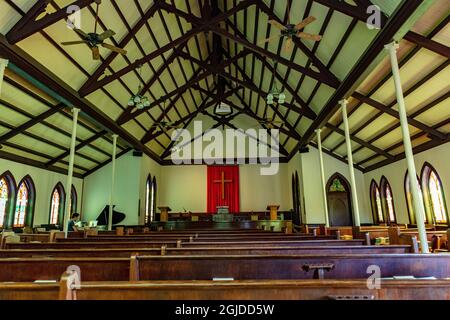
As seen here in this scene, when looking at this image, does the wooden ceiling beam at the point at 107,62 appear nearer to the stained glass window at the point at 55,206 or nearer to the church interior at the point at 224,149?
the church interior at the point at 224,149

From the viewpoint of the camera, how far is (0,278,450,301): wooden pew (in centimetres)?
135

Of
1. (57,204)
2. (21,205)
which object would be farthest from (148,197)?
(21,205)

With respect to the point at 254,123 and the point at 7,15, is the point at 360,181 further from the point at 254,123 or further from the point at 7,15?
the point at 7,15

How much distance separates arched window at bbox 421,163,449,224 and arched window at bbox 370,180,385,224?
8.64ft

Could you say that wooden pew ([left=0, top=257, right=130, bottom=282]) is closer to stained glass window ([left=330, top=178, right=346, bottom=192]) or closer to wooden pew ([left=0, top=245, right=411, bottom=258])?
wooden pew ([left=0, top=245, right=411, bottom=258])

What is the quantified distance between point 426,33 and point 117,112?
27.1 feet

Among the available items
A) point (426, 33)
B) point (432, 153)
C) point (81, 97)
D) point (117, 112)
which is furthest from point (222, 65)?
point (432, 153)

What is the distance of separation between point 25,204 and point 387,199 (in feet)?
42.1

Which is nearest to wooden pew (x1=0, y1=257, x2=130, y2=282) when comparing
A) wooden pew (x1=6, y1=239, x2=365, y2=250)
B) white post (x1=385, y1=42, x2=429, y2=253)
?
wooden pew (x1=6, y1=239, x2=365, y2=250)

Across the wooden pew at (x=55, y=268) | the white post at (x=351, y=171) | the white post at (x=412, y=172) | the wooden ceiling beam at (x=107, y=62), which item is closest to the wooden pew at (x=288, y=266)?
the wooden pew at (x=55, y=268)

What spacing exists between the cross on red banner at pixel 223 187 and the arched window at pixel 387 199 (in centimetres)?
638

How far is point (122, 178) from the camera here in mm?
11438

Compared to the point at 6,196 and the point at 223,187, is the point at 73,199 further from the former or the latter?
the point at 223,187

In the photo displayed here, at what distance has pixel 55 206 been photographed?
10.6 meters
